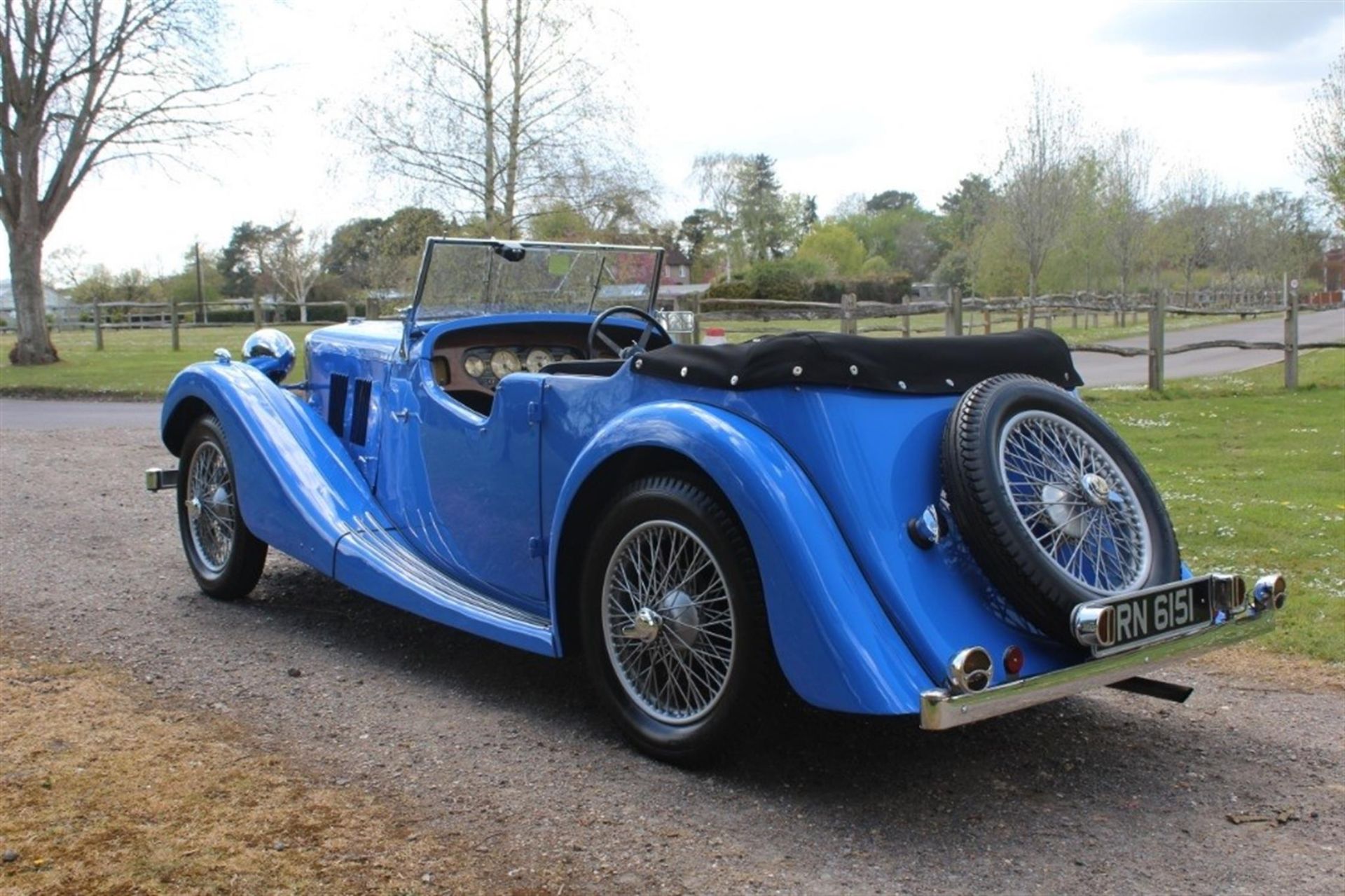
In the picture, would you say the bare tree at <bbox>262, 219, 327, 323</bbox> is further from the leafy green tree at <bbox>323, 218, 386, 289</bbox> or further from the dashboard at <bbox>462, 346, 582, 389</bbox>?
the dashboard at <bbox>462, 346, 582, 389</bbox>

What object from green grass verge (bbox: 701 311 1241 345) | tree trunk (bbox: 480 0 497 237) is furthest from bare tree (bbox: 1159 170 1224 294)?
tree trunk (bbox: 480 0 497 237)

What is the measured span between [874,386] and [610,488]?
2.91ft

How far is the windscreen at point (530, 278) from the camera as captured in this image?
5.31 metres

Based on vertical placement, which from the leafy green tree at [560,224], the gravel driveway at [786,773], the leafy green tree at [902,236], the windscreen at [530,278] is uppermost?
the leafy green tree at [902,236]

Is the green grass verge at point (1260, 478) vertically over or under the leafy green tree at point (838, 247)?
under

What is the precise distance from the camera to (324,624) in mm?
5273

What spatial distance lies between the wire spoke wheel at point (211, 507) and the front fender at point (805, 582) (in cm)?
286

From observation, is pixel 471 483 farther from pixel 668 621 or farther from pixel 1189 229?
pixel 1189 229

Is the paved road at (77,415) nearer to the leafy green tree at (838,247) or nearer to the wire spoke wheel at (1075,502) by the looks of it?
the wire spoke wheel at (1075,502)

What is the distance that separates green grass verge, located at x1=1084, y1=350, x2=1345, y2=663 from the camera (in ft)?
17.9

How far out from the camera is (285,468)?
5137mm

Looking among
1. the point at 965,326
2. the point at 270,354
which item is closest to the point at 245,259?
the point at 965,326

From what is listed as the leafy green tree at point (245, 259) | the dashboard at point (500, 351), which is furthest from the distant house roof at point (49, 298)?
the dashboard at point (500, 351)

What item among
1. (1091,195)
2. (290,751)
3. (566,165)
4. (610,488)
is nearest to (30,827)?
(290,751)
